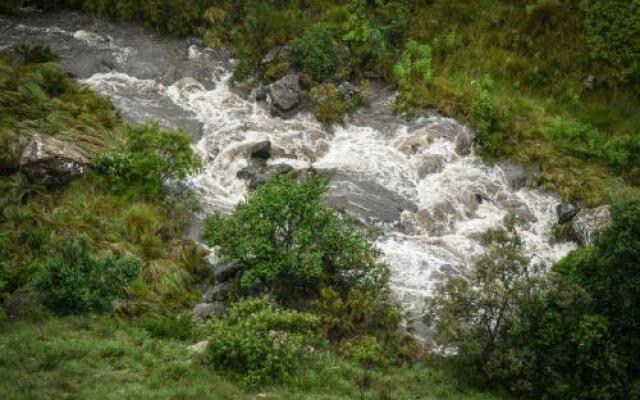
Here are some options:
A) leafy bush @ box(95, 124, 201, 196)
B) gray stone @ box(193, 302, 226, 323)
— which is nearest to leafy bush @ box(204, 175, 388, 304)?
Result: gray stone @ box(193, 302, 226, 323)

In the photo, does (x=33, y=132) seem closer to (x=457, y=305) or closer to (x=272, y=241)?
(x=272, y=241)

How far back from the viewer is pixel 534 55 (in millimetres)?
26016

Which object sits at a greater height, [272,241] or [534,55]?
[534,55]

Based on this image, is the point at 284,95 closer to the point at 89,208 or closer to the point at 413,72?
the point at 413,72

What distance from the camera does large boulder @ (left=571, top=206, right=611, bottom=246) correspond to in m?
19.3

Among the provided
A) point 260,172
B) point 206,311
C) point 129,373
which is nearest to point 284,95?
point 260,172

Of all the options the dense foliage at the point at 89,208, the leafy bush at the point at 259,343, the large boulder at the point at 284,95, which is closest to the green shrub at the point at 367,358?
the leafy bush at the point at 259,343

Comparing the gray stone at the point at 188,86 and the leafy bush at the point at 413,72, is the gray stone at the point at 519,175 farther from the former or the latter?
the gray stone at the point at 188,86

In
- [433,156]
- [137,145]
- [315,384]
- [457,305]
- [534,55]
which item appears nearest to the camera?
[315,384]

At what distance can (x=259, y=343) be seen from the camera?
41.0 ft

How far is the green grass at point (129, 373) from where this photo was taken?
1080 cm

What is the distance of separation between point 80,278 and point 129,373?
2.91 metres

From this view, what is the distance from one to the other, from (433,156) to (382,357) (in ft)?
34.1

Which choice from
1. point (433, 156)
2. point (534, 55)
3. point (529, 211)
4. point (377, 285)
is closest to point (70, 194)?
point (377, 285)
